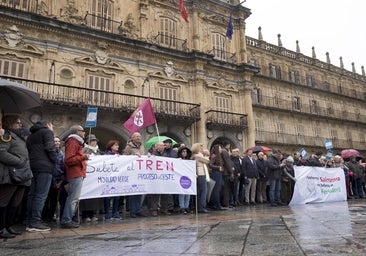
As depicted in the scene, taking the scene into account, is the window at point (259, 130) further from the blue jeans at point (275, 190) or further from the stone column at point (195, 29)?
the blue jeans at point (275, 190)

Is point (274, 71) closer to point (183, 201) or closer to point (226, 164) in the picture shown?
point (226, 164)

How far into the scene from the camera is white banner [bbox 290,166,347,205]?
32.4 ft

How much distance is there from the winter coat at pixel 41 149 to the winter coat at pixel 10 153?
1.94 ft

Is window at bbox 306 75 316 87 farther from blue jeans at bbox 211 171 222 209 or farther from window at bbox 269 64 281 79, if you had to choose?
blue jeans at bbox 211 171 222 209

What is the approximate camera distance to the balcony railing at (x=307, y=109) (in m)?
28.4

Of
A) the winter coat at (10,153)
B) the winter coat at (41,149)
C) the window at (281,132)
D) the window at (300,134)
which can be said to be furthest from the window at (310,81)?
the winter coat at (10,153)

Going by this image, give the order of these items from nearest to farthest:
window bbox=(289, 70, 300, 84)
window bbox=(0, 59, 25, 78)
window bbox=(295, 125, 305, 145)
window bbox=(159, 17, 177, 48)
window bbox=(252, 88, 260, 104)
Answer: window bbox=(0, 59, 25, 78)
window bbox=(159, 17, 177, 48)
window bbox=(252, 88, 260, 104)
window bbox=(295, 125, 305, 145)
window bbox=(289, 70, 300, 84)

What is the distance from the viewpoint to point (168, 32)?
800 inches

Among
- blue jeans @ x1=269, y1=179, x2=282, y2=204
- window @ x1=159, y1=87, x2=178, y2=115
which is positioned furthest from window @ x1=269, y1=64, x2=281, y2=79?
blue jeans @ x1=269, y1=179, x2=282, y2=204

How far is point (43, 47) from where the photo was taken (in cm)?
1566

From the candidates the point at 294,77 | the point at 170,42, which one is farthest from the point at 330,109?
the point at 170,42

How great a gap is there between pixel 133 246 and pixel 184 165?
Answer: 187 inches

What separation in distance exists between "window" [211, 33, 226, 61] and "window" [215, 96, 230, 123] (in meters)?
3.00

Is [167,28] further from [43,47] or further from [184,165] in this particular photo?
[184,165]
